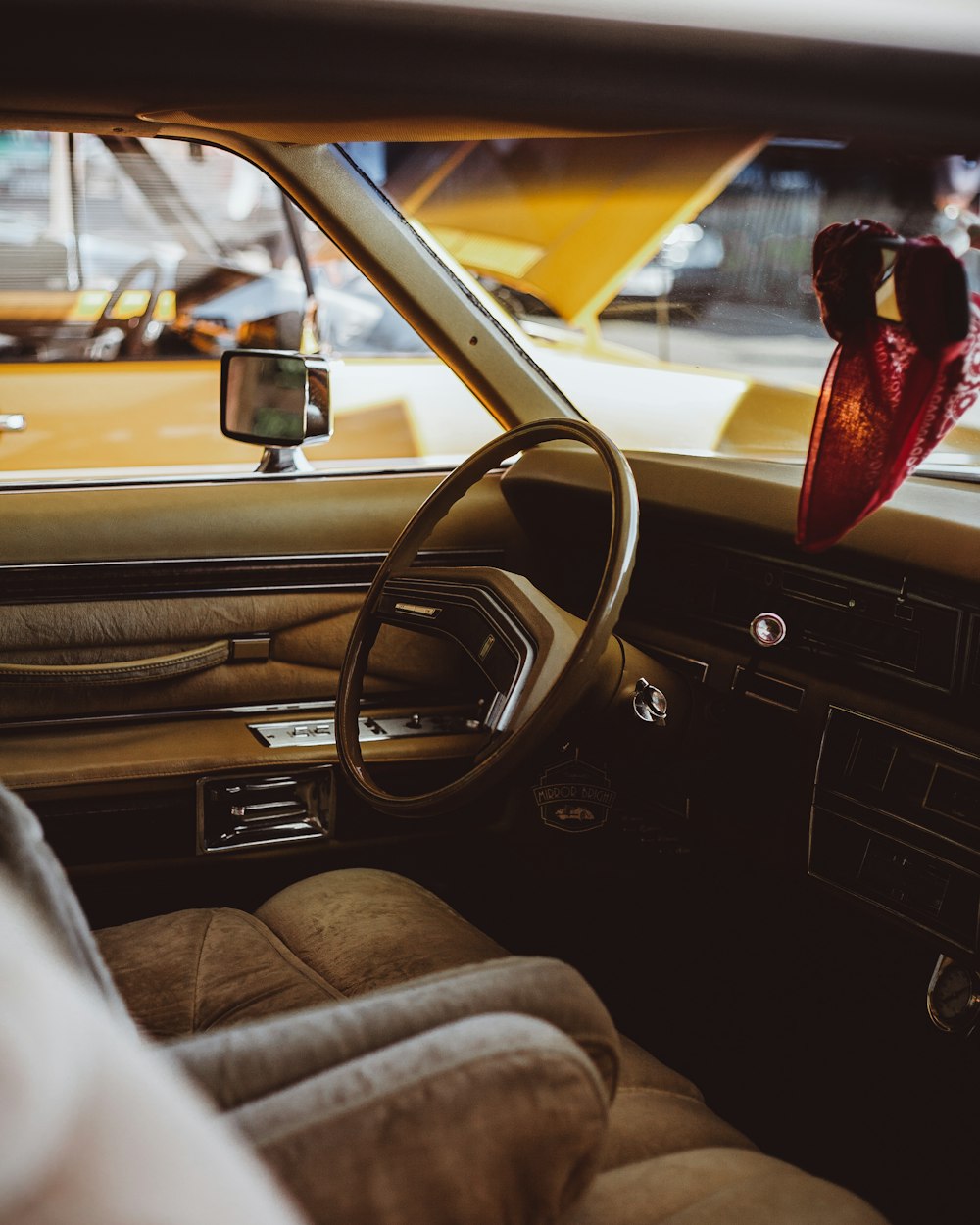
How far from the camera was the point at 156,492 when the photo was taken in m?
2.10

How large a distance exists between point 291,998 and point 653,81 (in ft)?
4.12

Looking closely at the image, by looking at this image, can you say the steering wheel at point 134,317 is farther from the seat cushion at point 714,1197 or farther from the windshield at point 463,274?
the seat cushion at point 714,1197

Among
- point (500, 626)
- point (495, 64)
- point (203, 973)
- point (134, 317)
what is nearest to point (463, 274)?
point (500, 626)

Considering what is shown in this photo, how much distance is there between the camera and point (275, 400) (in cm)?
219

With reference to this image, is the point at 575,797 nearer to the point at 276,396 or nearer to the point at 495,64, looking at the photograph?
the point at 276,396

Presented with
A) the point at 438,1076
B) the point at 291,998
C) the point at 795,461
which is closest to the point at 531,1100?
the point at 438,1076

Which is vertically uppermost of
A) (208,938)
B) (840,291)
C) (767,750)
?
(840,291)

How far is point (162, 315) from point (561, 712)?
326cm

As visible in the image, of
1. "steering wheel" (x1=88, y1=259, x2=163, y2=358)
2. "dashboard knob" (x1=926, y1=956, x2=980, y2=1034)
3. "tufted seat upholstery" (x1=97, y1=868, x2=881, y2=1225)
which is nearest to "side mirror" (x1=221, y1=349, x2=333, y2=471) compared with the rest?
"tufted seat upholstery" (x1=97, y1=868, x2=881, y2=1225)

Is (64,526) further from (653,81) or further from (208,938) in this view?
(653,81)

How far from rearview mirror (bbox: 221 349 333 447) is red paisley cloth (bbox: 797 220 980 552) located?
1.02 meters

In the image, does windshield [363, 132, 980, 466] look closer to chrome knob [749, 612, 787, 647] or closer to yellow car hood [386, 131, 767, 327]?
yellow car hood [386, 131, 767, 327]

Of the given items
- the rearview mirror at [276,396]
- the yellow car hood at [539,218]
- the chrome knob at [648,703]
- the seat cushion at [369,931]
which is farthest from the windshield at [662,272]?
the seat cushion at [369,931]

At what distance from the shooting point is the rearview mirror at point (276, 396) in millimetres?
2166
